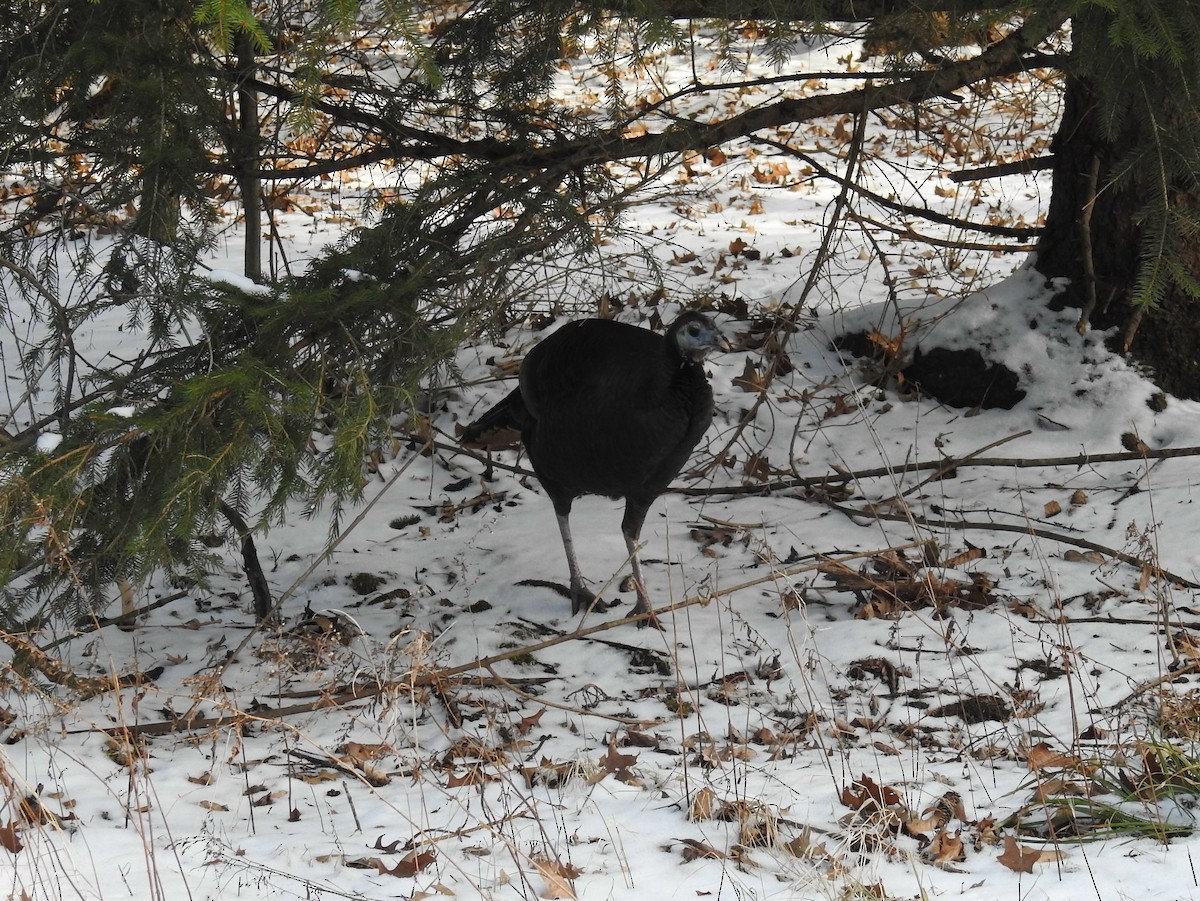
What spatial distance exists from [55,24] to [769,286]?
18.1ft

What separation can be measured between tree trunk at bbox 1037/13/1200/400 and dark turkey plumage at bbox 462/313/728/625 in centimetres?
268

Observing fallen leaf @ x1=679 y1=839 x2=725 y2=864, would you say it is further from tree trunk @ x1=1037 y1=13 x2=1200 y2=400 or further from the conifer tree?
tree trunk @ x1=1037 y1=13 x2=1200 y2=400

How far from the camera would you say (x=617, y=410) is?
4.95 meters

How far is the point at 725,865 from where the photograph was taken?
298 cm

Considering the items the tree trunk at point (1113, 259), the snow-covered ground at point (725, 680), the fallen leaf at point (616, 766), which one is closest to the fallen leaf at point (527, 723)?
the snow-covered ground at point (725, 680)

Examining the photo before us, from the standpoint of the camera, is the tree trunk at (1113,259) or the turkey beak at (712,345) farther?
the tree trunk at (1113,259)

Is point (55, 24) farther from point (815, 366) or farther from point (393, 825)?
point (815, 366)

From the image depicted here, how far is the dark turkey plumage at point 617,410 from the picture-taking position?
4.91m

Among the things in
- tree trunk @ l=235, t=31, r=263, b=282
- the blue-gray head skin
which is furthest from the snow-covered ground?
tree trunk @ l=235, t=31, r=263, b=282

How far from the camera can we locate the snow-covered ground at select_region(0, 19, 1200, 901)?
302 centimetres

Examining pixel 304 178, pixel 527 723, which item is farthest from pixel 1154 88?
pixel 304 178

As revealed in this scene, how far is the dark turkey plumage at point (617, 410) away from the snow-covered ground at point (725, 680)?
19.1 inches

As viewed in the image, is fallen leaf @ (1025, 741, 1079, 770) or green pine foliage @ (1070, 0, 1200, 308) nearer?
fallen leaf @ (1025, 741, 1079, 770)

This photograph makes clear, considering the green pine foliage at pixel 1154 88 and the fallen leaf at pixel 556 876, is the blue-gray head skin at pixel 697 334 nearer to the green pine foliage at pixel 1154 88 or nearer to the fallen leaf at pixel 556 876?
the green pine foliage at pixel 1154 88
